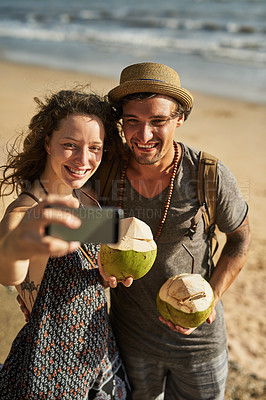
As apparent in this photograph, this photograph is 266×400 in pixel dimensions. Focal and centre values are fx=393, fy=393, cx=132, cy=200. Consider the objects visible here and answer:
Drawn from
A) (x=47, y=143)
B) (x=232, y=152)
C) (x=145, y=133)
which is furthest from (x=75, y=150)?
(x=232, y=152)

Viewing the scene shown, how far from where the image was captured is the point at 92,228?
137cm

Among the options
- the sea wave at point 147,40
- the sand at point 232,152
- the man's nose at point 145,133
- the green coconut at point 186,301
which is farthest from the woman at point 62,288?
the sea wave at point 147,40

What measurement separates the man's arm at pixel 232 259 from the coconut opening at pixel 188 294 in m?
0.42

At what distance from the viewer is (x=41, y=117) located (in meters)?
2.44

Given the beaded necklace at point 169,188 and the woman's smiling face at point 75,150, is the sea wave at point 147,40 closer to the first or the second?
the beaded necklace at point 169,188

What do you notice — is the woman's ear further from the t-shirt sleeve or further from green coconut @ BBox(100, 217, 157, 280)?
the t-shirt sleeve

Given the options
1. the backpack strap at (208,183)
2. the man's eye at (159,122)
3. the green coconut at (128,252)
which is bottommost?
the green coconut at (128,252)

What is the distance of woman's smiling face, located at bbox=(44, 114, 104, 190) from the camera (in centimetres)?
222

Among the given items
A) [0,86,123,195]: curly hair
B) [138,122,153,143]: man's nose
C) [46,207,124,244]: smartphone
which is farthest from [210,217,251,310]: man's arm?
[46,207,124,244]: smartphone

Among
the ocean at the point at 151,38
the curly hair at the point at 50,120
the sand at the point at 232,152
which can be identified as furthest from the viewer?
the ocean at the point at 151,38

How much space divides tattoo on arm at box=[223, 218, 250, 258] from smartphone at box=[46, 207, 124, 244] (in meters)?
1.60

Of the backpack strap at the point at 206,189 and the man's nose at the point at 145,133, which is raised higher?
the man's nose at the point at 145,133

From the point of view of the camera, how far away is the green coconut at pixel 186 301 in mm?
2291

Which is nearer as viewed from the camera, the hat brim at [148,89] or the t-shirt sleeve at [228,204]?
the hat brim at [148,89]
